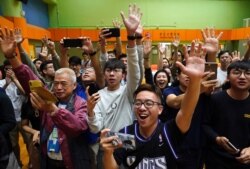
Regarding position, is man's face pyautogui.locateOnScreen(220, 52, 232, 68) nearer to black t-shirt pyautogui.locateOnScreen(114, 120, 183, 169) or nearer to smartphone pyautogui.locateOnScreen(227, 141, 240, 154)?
smartphone pyautogui.locateOnScreen(227, 141, 240, 154)

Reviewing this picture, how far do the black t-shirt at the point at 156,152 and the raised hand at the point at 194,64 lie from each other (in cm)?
35

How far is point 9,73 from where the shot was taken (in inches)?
158

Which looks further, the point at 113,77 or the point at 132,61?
the point at 113,77

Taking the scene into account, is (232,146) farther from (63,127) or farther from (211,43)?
(63,127)

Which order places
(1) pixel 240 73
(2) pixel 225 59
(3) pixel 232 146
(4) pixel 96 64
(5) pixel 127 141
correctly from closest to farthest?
1. (5) pixel 127 141
2. (3) pixel 232 146
3. (1) pixel 240 73
4. (4) pixel 96 64
5. (2) pixel 225 59

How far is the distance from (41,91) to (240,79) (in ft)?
5.56

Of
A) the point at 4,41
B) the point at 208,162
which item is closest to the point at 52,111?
the point at 4,41

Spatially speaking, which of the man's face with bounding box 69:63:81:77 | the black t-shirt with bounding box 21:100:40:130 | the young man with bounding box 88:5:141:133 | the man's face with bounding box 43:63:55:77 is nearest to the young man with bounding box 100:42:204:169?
the young man with bounding box 88:5:141:133

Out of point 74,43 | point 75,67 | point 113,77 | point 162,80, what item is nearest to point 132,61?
point 113,77

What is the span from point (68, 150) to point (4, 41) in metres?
1.14

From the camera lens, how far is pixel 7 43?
2.32 metres

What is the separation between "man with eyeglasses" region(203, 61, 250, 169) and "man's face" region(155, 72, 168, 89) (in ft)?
4.15

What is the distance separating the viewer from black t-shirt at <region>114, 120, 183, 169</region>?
164 cm

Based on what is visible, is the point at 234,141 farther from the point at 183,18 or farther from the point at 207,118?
the point at 183,18
